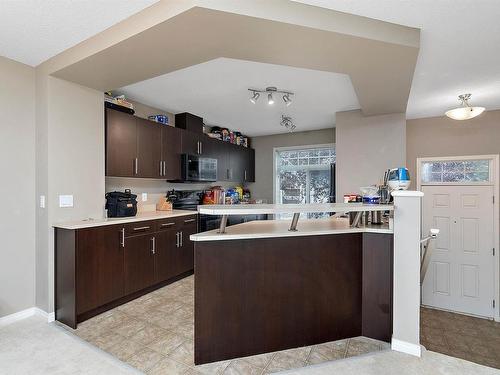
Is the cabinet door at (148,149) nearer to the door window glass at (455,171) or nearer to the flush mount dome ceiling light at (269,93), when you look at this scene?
the flush mount dome ceiling light at (269,93)

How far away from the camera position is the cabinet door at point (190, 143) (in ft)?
14.1

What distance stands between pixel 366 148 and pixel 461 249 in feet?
7.29

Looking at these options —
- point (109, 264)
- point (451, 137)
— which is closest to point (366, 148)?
point (451, 137)

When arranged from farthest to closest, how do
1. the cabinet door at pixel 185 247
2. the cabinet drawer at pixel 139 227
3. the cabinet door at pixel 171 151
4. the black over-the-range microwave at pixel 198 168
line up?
1. the black over-the-range microwave at pixel 198 168
2. the cabinet door at pixel 171 151
3. the cabinet door at pixel 185 247
4. the cabinet drawer at pixel 139 227

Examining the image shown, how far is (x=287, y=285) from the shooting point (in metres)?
2.11

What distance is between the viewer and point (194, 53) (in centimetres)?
204

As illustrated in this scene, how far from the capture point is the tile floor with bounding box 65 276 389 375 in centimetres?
193

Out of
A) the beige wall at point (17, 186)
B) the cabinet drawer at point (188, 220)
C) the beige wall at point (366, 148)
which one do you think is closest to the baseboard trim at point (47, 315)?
the beige wall at point (17, 186)

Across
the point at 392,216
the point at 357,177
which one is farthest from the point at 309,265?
the point at 357,177

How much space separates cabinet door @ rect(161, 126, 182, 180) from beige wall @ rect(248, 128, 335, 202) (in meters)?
2.45

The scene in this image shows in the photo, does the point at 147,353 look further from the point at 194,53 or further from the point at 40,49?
the point at 40,49

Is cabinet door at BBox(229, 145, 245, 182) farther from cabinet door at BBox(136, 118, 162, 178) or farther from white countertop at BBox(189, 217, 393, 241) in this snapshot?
white countertop at BBox(189, 217, 393, 241)

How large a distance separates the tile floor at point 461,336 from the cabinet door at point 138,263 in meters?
3.44

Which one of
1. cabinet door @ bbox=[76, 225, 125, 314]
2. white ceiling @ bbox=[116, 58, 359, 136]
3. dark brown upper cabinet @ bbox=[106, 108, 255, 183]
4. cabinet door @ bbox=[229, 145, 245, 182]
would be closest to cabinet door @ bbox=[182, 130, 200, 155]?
dark brown upper cabinet @ bbox=[106, 108, 255, 183]
